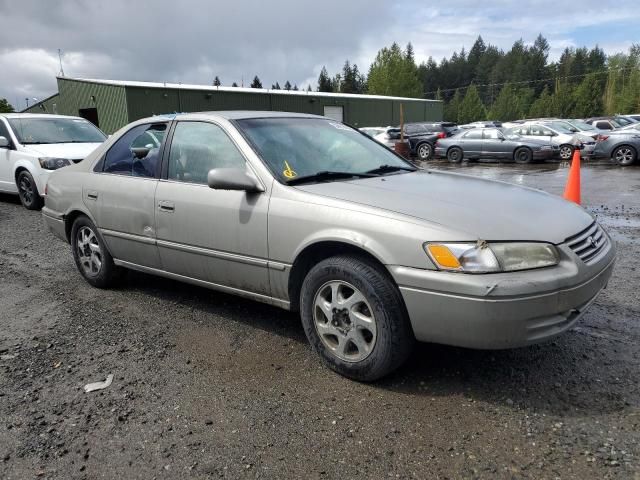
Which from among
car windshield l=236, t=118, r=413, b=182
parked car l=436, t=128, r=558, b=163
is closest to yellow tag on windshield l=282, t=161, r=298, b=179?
car windshield l=236, t=118, r=413, b=182

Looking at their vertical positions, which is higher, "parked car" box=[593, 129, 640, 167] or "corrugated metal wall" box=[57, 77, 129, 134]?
"corrugated metal wall" box=[57, 77, 129, 134]

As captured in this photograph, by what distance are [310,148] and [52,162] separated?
6853mm

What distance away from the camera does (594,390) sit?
2.89 m

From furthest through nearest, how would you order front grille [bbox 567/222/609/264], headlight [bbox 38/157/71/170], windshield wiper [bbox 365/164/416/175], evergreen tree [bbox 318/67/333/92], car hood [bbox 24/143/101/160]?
evergreen tree [bbox 318/67/333/92] → car hood [bbox 24/143/101/160] → headlight [bbox 38/157/71/170] → windshield wiper [bbox 365/164/416/175] → front grille [bbox 567/222/609/264]

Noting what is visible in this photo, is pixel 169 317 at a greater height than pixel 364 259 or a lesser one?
lesser

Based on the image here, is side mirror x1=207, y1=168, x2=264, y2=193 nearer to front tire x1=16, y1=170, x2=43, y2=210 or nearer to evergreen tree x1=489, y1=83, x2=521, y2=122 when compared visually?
front tire x1=16, y1=170, x2=43, y2=210

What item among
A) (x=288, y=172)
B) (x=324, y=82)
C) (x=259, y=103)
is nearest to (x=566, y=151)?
(x=288, y=172)

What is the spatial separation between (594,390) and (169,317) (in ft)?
9.95

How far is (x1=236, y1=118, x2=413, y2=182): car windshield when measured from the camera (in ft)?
11.7

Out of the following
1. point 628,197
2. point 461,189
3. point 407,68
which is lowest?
point 628,197

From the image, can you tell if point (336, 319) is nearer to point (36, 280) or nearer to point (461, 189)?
point (461, 189)

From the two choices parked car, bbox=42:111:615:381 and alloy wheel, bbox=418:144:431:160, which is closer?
parked car, bbox=42:111:615:381

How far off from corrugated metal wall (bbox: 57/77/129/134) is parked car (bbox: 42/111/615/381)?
25.6m

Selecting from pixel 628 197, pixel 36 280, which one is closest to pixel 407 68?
pixel 628 197
